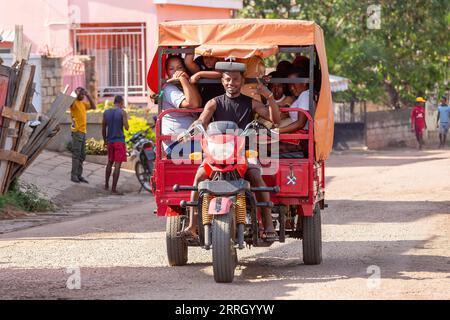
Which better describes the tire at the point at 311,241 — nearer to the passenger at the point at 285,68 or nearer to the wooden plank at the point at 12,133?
the passenger at the point at 285,68

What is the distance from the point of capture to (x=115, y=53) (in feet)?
113

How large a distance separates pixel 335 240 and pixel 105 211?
19.6ft

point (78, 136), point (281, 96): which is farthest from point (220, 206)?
point (78, 136)

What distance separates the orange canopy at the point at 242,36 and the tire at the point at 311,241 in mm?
663

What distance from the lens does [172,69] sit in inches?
487

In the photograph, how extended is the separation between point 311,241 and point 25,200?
317 inches

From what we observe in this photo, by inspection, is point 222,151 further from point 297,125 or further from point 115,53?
point 115,53

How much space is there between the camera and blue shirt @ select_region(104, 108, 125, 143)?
2294cm

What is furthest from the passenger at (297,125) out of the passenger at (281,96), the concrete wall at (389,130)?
the concrete wall at (389,130)

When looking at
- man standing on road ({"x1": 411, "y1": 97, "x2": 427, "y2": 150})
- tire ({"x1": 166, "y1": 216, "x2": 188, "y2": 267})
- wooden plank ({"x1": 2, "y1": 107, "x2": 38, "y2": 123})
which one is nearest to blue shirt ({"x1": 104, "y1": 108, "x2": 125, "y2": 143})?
wooden plank ({"x1": 2, "y1": 107, "x2": 38, "y2": 123})

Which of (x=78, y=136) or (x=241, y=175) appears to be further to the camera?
(x=78, y=136)

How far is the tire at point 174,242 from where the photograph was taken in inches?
470

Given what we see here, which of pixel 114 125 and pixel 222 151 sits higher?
pixel 222 151
